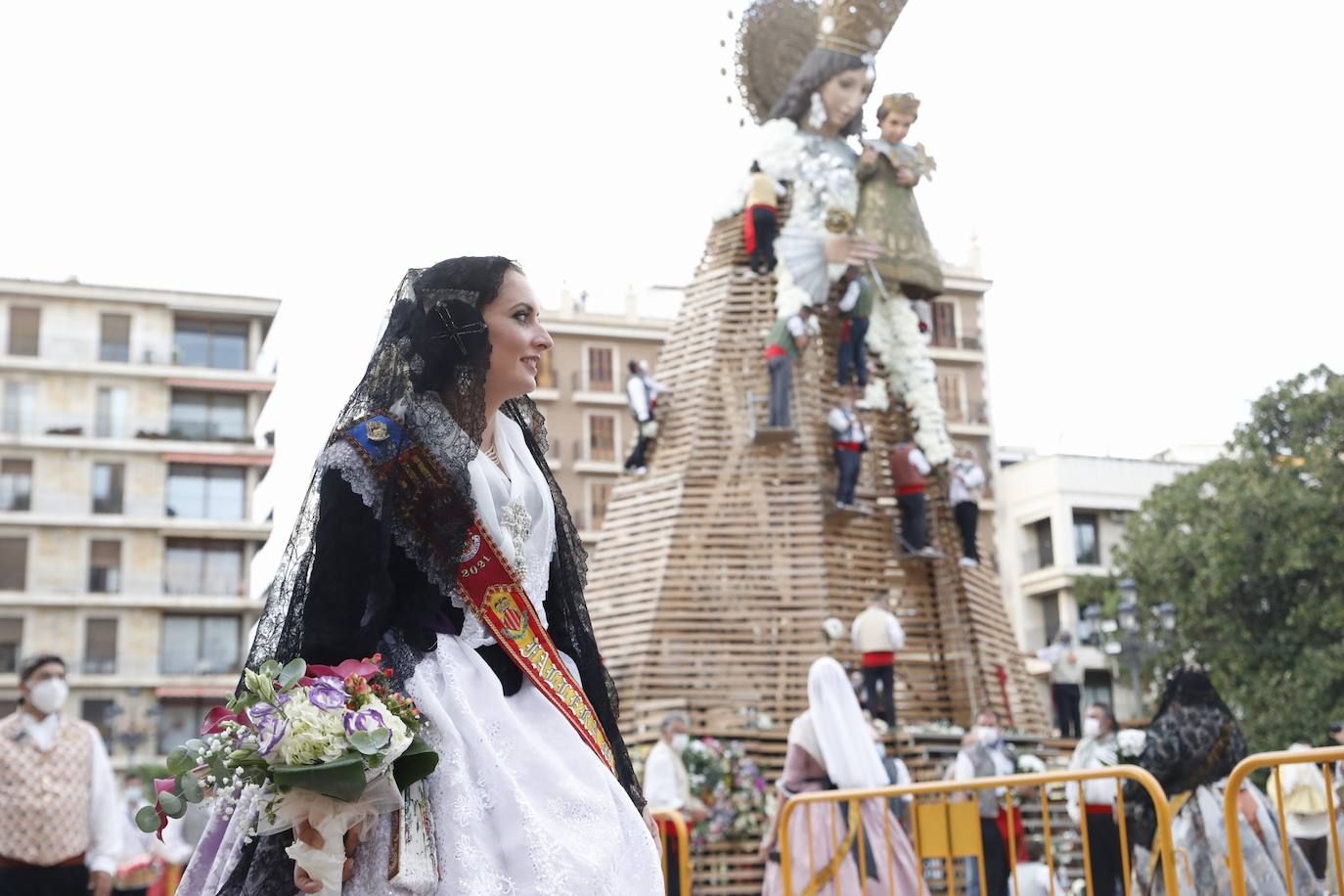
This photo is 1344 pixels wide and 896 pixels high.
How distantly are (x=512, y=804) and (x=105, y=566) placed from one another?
51.5 metres

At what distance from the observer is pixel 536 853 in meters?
3.55

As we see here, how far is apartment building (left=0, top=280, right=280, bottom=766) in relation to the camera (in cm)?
5059

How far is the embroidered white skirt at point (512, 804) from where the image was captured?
3.54 metres

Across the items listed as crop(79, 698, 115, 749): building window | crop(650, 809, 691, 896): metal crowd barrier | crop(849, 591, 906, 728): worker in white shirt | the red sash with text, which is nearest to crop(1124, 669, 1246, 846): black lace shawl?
crop(650, 809, 691, 896): metal crowd barrier

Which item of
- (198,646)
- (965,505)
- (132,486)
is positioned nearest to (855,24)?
(965,505)

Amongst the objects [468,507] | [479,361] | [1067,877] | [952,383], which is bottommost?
[1067,877]

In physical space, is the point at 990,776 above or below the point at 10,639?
below

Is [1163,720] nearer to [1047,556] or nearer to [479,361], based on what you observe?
[479,361]

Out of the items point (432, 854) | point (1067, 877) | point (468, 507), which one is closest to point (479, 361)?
point (468, 507)

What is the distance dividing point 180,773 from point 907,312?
15.3m

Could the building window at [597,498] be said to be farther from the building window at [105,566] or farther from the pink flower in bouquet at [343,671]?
the pink flower in bouquet at [343,671]

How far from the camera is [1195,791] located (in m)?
8.88

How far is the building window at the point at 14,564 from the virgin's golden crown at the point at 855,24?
4063cm

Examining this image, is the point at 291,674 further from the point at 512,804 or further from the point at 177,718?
the point at 177,718
